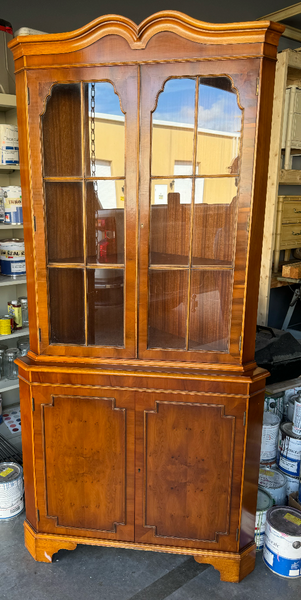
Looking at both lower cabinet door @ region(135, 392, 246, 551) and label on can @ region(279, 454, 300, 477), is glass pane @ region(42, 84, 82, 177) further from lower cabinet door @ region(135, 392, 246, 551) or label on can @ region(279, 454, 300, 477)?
label on can @ region(279, 454, 300, 477)

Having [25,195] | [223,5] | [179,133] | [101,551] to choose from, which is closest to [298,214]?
[223,5]

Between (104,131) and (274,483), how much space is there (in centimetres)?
179

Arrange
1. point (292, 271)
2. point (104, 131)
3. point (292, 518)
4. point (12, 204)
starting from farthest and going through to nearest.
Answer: point (292, 271) < point (12, 204) < point (292, 518) < point (104, 131)

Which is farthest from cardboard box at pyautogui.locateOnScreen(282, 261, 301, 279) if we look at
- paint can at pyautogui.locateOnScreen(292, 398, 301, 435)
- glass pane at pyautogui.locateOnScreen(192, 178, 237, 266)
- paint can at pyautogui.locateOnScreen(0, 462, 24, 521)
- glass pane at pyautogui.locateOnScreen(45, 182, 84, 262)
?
paint can at pyautogui.locateOnScreen(0, 462, 24, 521)

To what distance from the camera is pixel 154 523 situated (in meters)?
1.76

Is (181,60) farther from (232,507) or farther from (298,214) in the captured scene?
(298,214)

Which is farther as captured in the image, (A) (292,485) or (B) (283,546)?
(A) (292,485)

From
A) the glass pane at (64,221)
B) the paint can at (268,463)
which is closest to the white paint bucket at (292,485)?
the paint can at (268,463)

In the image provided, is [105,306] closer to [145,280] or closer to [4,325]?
[145,280]

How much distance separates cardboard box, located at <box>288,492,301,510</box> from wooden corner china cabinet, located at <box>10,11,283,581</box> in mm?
391

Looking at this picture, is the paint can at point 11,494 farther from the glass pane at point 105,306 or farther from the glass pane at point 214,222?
the glass pane at point 214,222

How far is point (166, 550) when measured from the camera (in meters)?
1.76

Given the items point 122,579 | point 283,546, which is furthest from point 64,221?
point 283,546

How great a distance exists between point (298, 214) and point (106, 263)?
244cm
